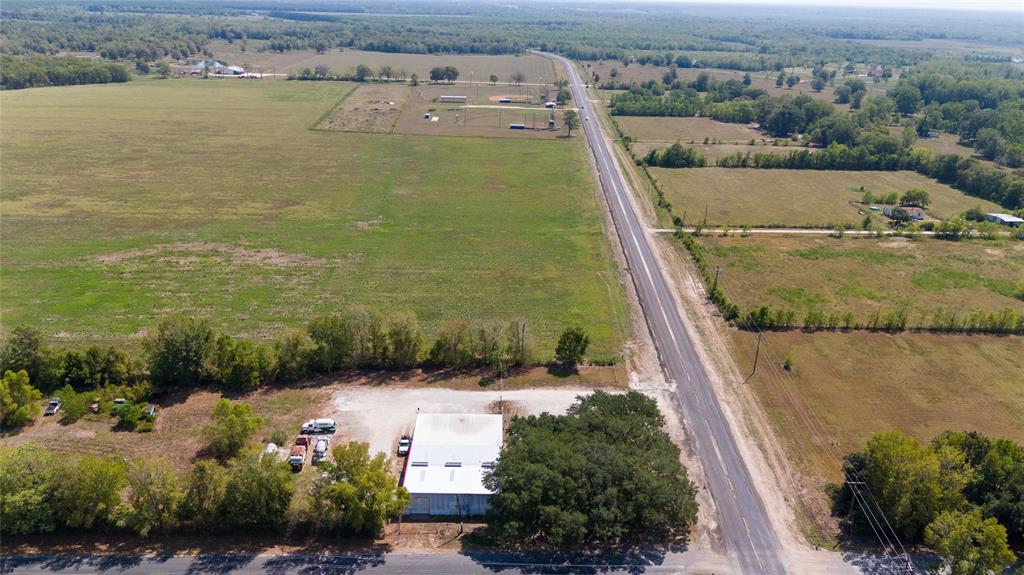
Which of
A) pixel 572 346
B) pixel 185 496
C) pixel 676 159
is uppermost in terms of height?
pixel 676 159

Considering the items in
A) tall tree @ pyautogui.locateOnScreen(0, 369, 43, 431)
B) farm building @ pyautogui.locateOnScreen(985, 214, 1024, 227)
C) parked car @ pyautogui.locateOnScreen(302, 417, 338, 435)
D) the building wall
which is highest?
farm building @ pyautogui.locateOnScreen(985, 214, 1024, 227)

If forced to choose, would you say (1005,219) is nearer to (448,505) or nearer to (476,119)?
(448,505)

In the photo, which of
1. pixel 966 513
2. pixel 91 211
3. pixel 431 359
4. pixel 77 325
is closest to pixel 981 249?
pixel 966 513

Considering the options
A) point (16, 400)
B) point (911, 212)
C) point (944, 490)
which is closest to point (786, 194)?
point (911, 212)

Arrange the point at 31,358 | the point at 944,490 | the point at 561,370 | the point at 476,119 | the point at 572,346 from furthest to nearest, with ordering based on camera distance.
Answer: the point at 476,119
the point at 561,370
the point at 572,346
the point at 31,358
the point at 944,490

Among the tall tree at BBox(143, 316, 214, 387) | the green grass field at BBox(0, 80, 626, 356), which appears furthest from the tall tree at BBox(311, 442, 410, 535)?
the green grass field at BBox(0, 80, 626, 356)

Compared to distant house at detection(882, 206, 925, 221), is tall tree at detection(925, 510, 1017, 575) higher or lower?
lower

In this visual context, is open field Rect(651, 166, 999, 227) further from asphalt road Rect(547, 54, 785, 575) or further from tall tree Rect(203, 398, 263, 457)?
tall tree Rect(203, 398, 263, 457)

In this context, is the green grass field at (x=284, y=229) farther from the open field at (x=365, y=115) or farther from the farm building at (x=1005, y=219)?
the farm building at (x=1005, y=219)
